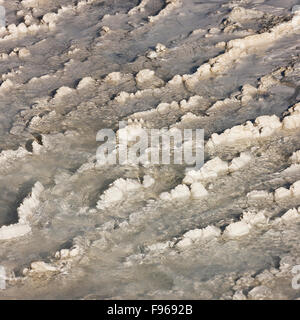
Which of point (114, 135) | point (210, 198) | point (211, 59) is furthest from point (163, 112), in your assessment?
point (210, 198)

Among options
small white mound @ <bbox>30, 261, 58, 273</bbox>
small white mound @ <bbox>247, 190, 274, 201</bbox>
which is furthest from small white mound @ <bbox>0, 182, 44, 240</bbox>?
small white mound @ <bbox>247, 190, 274, 201</bbox>

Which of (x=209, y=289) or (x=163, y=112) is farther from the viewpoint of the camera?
(x=163, y=112)

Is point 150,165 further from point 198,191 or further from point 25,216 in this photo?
point 25,216

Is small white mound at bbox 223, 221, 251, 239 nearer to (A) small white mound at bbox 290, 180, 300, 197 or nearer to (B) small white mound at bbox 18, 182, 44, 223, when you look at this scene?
(A) small white mound at bbox 290, 180, 300, 197

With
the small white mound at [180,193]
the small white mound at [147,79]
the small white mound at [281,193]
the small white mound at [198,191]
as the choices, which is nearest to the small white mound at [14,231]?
the small white mound at [180,193]

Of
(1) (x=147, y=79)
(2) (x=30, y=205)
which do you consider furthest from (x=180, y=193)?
(1) (x=147, y=79)

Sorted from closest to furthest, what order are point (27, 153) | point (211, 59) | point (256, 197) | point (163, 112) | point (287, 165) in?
point (256, 197) → point (287, 165) → point (27, 153) → point (163, 112) → point (211, 59)

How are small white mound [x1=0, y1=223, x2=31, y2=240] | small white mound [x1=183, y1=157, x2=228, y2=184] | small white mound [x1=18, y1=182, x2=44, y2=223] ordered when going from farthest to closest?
1. small white mound [x1=183, y1=157, x2=228, y2=184]
2. small white mound [x1=18, y1=182, x2=44, y2=223]
3. small white mound [x1=0, y1=223, x2=31, y2=240]

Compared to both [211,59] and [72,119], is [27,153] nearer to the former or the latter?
[72,119]
